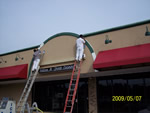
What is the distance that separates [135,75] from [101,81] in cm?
251

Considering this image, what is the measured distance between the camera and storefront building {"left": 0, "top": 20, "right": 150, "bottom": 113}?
34.1 feet

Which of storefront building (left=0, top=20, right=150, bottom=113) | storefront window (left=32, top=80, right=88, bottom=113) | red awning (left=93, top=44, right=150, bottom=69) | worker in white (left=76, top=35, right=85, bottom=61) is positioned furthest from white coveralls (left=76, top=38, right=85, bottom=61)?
storefront window (left=32, top=80, right=88, bottom=113)

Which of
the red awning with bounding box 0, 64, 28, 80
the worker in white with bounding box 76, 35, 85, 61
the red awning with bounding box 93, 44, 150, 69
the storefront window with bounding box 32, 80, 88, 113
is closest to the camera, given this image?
the red awning with bounding box 93, 44, 150, 69

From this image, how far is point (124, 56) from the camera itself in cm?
1005

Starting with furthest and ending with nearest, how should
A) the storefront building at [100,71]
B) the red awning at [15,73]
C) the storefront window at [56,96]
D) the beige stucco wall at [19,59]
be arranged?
the beige stucco wall at [19,59]
the red awning at [15,73]
the storefront window at [56,96]
the storefront building at [100,71]

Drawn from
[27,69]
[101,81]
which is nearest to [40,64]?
[27,69]

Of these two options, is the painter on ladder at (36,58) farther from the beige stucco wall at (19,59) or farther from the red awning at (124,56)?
the red awning at (124,56)

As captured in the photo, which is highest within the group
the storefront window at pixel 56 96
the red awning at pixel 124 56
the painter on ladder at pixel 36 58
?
the painter on ladder at pixel 36 58

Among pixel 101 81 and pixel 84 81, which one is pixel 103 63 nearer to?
pixel 101 81

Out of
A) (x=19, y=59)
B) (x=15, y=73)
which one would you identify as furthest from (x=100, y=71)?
(x=19, y=59)

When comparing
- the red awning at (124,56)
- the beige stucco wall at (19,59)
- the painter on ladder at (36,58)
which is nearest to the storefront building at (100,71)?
the red awning at (124,56)

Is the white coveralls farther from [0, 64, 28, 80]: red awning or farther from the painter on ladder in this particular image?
[0, 64, 28, 80]: red awning

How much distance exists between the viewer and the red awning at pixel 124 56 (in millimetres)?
9258

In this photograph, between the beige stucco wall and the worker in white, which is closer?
the worker in white
